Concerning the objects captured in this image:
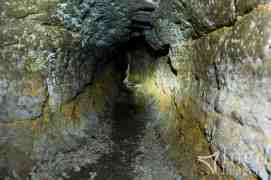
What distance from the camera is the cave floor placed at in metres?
2.68

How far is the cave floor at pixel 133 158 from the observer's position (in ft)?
8.78

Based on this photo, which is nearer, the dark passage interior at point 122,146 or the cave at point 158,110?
the cave at point 158,110

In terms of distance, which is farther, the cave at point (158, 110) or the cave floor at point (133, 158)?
the cave floor at point (133, 158)

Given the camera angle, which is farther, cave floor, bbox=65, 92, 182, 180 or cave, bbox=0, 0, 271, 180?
cave floor, bbox=65, 92, 182, 180

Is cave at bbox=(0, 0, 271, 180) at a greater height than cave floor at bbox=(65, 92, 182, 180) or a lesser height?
greater

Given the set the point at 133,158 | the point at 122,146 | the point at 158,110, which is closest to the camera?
the point at 133,158

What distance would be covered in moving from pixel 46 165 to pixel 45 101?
2.01 ft

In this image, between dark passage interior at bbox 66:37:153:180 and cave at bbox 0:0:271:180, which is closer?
cave at bbox 0:0:271:180

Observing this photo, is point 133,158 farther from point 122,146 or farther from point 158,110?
point 158,110

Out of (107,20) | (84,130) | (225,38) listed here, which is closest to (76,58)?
(107,20)

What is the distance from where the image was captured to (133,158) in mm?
3000

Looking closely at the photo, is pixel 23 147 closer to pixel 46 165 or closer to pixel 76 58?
pixel 46 165

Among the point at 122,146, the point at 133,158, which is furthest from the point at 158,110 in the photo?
the point at 133,158

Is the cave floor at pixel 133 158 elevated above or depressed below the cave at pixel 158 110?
below
